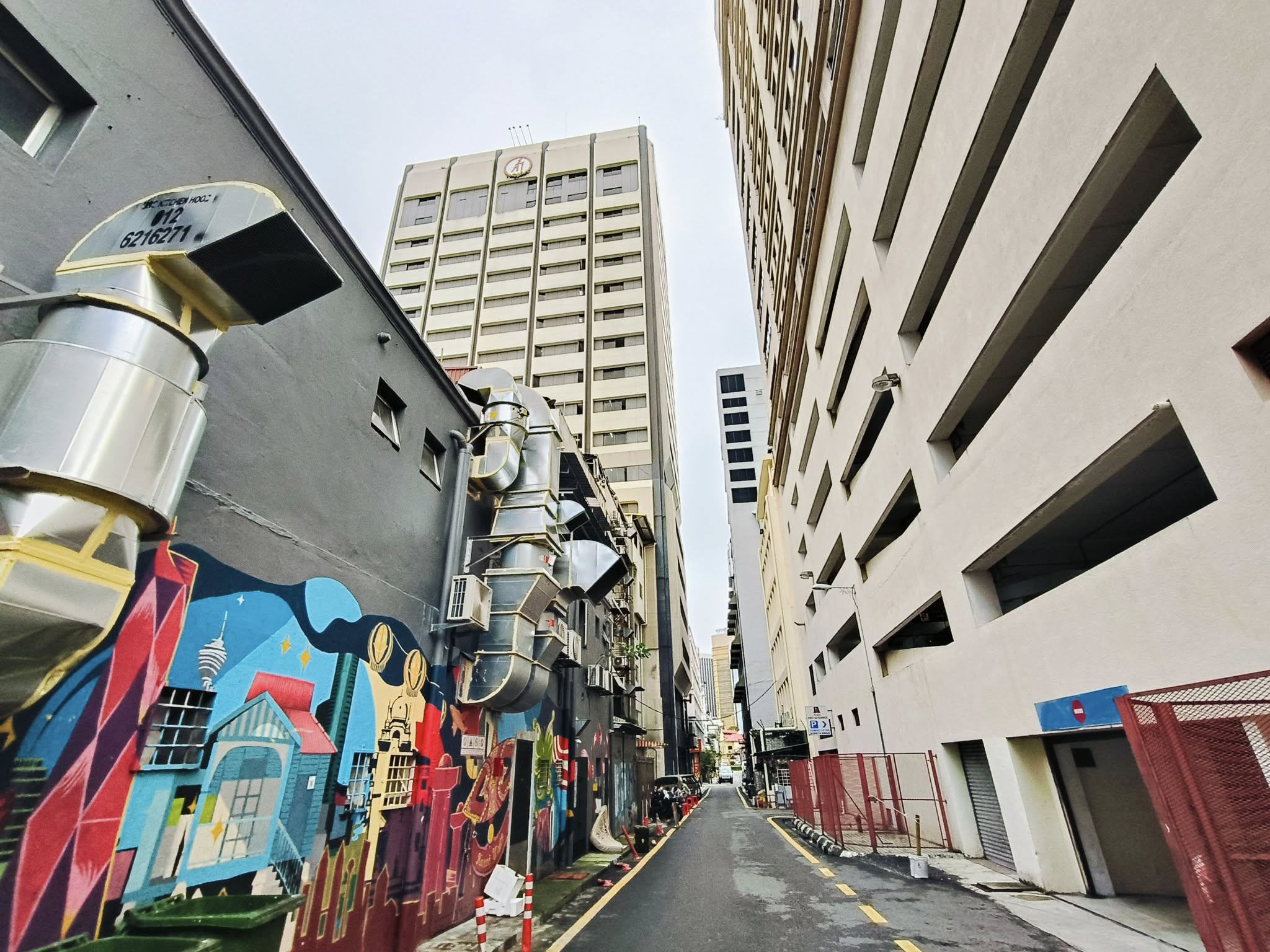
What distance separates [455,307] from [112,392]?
47.2 meters

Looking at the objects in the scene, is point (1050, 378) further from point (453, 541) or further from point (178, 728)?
point (178, 728)

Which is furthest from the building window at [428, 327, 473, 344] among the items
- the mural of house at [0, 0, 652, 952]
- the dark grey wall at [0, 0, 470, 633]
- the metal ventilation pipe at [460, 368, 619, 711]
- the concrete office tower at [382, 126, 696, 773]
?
the dark grey wall at [0, 0, 470, 633]

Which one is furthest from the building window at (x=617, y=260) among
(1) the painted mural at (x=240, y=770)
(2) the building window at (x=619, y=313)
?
(1) the painted mural at (x=240, y=770)

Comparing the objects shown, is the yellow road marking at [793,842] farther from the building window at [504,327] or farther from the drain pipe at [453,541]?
the building window at [504,327]

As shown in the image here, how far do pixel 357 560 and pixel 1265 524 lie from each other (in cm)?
939

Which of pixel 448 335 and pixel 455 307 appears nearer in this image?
pixel 448 335

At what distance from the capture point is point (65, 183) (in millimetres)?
4375

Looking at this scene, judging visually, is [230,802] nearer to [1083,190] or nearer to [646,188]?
[1083,190]

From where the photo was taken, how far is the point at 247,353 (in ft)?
19.1

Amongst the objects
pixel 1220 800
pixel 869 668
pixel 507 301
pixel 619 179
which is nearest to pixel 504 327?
pixel 507 301

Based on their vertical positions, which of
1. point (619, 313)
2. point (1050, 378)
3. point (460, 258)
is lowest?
point (1050, 378)

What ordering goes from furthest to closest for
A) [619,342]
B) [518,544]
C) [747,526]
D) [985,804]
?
[747,526], [619,342], [985,804], [518,544]

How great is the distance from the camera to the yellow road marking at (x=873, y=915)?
809 centimetres

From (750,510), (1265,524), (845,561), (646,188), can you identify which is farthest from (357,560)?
(750,510)
